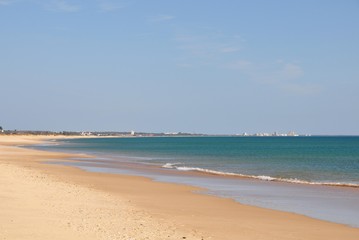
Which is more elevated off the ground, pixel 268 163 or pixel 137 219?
pixel 268 163

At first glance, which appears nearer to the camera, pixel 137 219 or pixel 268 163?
pixel 137 219

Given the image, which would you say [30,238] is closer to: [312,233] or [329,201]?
[312,233]

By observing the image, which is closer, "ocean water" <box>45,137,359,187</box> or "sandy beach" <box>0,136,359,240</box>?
"sandy beach" <box>0,136,359,240</box>

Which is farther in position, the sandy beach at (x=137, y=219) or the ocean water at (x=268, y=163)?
the ocean water at (x=268, y=163)

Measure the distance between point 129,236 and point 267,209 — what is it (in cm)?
781

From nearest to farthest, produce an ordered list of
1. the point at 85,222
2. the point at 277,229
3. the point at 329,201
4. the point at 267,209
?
1. the point at 85,222
2. the point at 277,229
3. the point at 267,209
4. the point at 329,201

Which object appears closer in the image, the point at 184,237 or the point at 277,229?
the point at 184,237

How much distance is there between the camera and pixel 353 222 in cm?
1522

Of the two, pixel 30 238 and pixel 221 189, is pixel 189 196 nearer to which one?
pixel 221 189

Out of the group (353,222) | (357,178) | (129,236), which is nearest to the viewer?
(129,236)

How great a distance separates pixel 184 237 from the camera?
37.3 ft

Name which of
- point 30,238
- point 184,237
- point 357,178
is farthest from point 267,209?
point 357,178

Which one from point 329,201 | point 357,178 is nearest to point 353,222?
point 329,201

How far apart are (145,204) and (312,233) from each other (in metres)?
6.93
